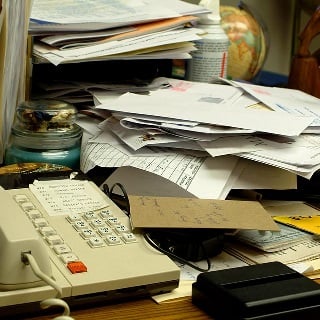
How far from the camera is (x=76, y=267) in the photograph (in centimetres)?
67

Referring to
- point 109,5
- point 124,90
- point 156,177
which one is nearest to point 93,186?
point 156,177

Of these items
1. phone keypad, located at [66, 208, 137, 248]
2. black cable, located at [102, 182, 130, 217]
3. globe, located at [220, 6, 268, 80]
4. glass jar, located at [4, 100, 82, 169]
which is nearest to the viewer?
phone keypad, located at [66, 208, 137, 248]

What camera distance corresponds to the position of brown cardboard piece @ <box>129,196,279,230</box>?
0.76 m

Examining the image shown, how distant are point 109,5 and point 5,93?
29 centimetres

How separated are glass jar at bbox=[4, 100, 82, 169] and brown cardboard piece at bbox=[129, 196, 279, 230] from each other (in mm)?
190

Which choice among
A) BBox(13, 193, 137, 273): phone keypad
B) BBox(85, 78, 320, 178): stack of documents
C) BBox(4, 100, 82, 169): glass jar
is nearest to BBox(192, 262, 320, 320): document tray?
BBox(13, 193, 137, 273): phone keypad

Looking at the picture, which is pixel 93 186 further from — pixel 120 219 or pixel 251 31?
pixel 251 31

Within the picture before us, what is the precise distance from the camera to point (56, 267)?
67cm

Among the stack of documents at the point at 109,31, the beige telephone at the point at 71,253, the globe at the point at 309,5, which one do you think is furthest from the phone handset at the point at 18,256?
the globe at the point at 309,5

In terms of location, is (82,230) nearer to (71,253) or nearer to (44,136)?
(71,253)

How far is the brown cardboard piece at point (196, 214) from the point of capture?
0.76 m

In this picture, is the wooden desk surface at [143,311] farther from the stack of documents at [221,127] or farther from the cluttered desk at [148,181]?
the stack of documents at [221,127]

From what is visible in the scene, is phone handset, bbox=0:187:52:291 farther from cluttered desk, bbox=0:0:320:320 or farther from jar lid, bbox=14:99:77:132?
jar lid, bbox=14:99:77:132

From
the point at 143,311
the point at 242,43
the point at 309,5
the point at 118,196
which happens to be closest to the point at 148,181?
the point at 118,196
